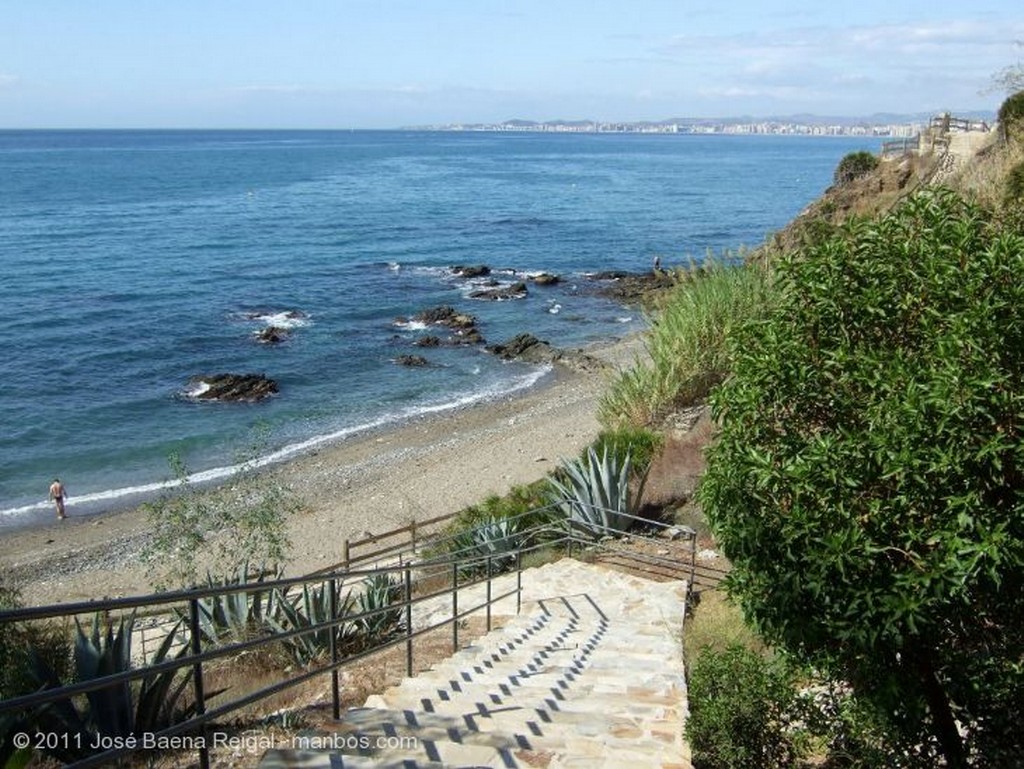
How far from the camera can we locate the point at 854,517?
5078 mm

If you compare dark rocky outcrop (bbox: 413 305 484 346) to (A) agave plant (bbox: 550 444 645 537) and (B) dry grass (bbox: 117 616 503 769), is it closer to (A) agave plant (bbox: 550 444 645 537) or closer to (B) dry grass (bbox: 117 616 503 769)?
(A) agave plant (bbox: 550 444 645 537)

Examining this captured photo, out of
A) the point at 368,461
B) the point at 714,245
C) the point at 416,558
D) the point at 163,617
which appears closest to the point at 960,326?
the point at 416,558

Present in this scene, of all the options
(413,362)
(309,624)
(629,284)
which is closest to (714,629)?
(309,624)

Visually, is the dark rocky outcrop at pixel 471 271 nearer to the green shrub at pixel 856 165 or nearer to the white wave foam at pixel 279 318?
the white wave foam at pixel 279 318

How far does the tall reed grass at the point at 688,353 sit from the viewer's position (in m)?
17.9

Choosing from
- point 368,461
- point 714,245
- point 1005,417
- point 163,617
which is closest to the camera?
point 1005,417

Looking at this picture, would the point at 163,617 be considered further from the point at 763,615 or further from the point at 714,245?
the point at 714,245

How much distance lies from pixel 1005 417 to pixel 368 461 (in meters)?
23.1

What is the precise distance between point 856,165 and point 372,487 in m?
25.8

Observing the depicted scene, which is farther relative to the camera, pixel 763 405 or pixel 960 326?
pixel 763 405

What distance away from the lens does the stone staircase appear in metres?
5.48

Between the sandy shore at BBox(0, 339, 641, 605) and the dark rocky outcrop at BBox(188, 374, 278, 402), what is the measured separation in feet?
17.3

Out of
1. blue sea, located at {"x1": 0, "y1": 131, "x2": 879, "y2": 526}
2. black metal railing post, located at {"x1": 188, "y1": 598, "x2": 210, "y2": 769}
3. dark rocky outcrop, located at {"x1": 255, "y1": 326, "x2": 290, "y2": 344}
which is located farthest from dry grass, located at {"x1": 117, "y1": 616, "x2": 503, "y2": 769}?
dark rocky outcrop, located at {"x1": 255, "y1": 326, "x2": 290, "y2": 344}

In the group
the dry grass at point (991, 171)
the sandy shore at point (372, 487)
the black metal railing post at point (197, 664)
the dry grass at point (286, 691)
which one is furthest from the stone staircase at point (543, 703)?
the dry grass at point (991, 171)
